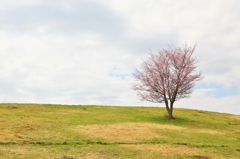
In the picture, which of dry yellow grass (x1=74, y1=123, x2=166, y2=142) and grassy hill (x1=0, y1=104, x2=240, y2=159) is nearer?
grassy hill (x1=0, y1=104, x2=240, y2=159)

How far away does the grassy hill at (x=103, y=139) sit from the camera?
24.2 meters

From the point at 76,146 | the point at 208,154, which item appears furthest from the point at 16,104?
the point at 208,154

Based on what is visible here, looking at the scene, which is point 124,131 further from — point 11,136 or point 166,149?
point 11,136

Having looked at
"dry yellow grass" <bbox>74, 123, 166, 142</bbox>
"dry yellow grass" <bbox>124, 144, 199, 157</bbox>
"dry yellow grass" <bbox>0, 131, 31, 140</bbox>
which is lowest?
"dry yellow grass" <bbox>124, 144, 199, 157</bbox>

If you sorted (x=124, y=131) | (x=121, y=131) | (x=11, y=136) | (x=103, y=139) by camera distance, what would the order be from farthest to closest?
(x=124, y=131) → (x=121, y=131) → (x=103, y=139) → (x=11, y=136)

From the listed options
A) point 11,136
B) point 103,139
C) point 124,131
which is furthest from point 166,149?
point 11,136

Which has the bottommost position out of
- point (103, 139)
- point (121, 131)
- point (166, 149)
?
point (166, 149)

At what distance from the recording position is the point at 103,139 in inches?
1170

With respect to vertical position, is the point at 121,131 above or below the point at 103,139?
above

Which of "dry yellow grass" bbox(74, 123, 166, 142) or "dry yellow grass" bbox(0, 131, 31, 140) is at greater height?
"dry yellow grass" bbox(74, 123, 166, 142)

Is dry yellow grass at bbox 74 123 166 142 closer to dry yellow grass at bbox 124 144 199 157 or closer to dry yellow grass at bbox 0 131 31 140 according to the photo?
dry yellow grass at bbox 124 144 199 157

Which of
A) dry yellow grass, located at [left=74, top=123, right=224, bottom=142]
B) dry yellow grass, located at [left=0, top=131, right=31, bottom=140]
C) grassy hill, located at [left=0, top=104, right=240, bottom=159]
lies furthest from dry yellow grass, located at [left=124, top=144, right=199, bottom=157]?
dry yellow grass, located at [left=0, top=131, right=31, bottom=140]

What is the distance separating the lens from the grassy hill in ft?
79.3

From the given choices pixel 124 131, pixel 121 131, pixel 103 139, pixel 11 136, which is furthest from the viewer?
pixel 124 131
